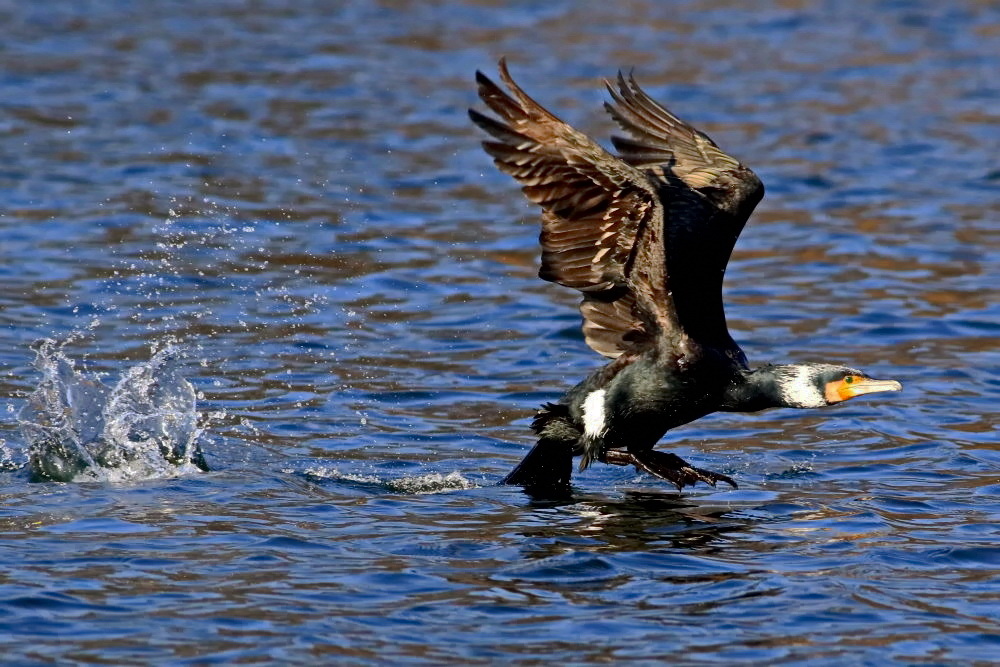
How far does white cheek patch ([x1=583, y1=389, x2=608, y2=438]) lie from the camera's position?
6859 millimetres

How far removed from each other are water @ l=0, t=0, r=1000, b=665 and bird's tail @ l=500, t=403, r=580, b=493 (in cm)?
10

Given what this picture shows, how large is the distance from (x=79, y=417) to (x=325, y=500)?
1.24 m

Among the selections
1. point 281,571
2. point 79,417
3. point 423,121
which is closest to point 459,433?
point 79,417

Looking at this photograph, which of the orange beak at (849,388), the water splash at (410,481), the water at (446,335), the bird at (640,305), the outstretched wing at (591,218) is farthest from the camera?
the water splash at (410,481)

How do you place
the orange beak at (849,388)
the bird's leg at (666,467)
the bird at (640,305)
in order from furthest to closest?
1. the bird's leg at (666,467)
2. the orange beak at (849,388)
3. the bird at (640,305)

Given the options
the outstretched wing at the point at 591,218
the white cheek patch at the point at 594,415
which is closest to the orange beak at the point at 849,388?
the outstretched wing at the point at 591,218

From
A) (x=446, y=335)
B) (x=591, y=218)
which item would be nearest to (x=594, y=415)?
(x=591, y=218)

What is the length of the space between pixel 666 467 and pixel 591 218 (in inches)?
41.9

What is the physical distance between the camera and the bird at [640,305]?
6477 millimetres

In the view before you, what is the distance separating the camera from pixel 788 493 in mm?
7016

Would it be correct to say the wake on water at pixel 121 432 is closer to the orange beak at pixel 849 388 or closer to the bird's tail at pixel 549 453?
the bird's tail at pixel 549 453

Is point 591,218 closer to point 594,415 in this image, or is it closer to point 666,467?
point 594,415

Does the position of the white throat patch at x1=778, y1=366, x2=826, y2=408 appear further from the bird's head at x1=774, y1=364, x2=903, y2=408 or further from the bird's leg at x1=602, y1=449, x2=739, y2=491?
the bird's leg at x1=602, y1=449, x2=739, y2=491

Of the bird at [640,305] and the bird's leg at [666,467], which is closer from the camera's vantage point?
the bird at [640,305]
